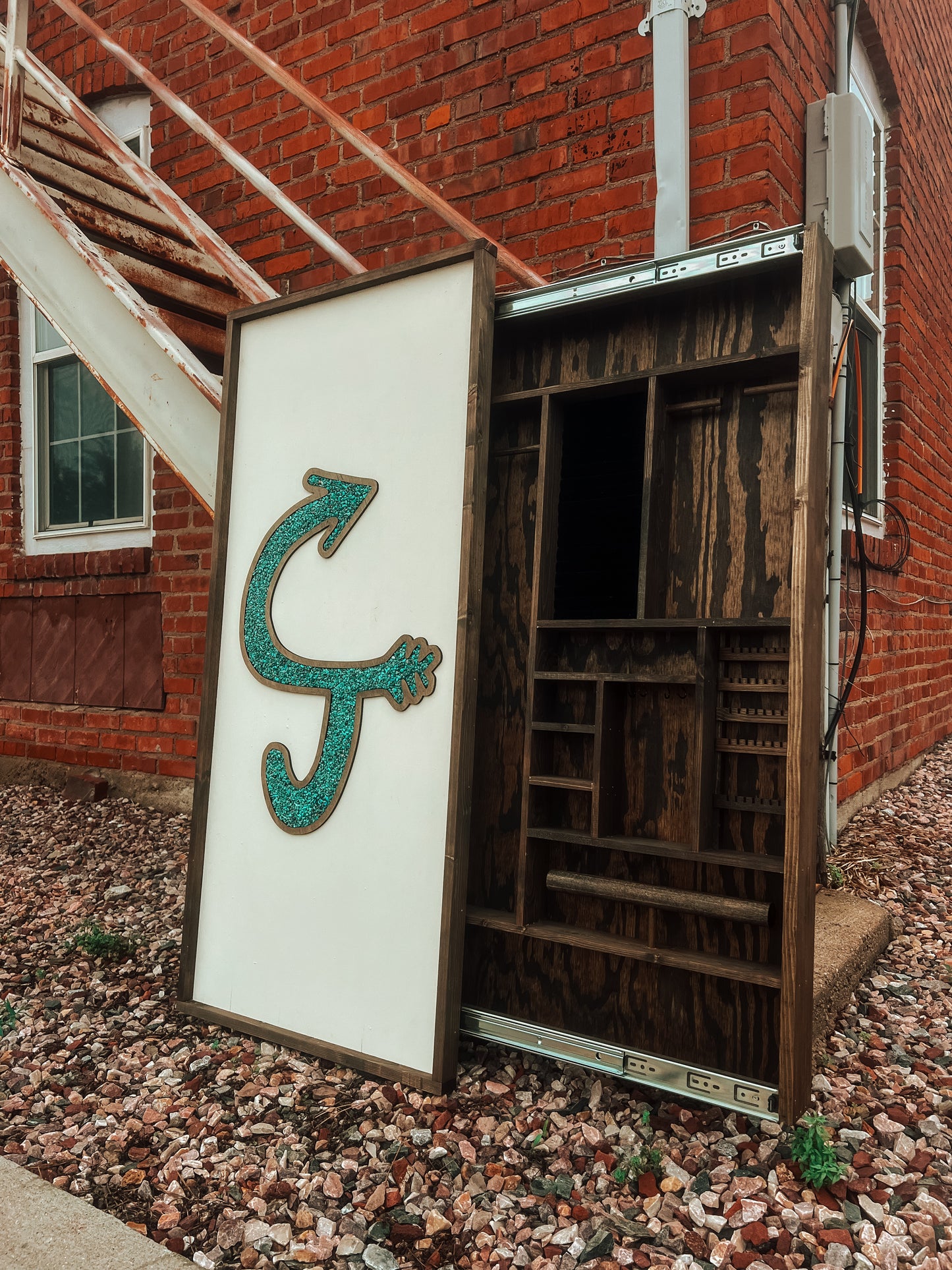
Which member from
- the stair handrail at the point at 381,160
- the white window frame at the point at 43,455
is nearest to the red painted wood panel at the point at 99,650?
the white window frame at the point at 43,455

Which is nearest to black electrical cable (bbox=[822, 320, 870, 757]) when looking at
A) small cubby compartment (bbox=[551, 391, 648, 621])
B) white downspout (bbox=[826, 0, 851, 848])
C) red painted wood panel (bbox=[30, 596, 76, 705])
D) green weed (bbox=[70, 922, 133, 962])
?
white downspout (bbox=[826, 0, 851, 848])

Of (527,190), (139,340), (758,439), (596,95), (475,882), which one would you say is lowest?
(475,882)

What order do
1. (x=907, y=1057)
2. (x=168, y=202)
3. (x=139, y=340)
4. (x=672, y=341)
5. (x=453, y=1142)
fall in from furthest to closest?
(x=168, y=202) → (x=139, y=340) → (x=907, y=1057) → (x=672, y=341) → (x=453, y=1142)

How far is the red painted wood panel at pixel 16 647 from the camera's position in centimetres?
608

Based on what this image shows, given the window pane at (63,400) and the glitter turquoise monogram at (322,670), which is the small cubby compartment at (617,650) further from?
the window pane at (63,400)

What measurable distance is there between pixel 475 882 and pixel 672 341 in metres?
1.56

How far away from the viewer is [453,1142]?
7.47 ft

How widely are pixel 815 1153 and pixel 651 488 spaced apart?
1.59 m

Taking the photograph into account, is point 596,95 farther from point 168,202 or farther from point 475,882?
point 475,882

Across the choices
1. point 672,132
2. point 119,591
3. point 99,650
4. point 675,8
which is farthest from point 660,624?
point 99,650

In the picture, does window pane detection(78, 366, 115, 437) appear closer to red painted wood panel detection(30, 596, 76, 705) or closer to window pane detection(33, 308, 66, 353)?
window pane detection(33, 308, 66, 353)

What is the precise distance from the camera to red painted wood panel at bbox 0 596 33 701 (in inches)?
239

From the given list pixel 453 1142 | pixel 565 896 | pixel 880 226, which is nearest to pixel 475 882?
pixel 565 896

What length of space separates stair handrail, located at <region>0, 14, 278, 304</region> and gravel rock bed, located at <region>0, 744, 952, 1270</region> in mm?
2856
